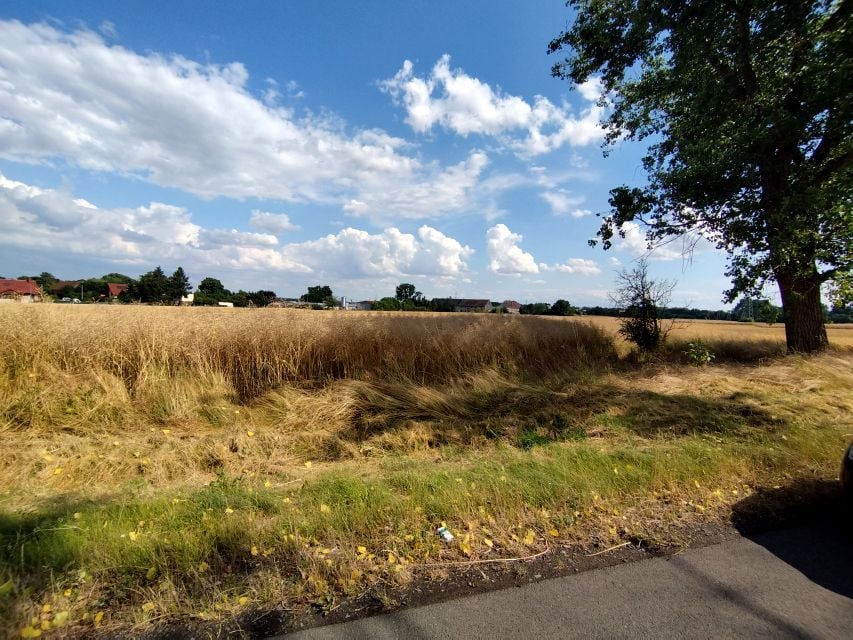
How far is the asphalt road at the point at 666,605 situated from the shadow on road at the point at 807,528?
0.04 ft

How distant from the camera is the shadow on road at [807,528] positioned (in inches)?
102

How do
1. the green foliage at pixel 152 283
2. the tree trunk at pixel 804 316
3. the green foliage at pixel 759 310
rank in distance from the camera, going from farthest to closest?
the green foliage at pixel 152 283, the tree trunk at pixel 804 316, the green foliage at pixel 759 310

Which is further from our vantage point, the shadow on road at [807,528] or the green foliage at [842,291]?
the green foliage at [842,291]

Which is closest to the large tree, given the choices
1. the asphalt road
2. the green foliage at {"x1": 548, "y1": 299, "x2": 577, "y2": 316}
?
the asphalt road

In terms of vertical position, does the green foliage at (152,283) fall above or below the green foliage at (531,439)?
above

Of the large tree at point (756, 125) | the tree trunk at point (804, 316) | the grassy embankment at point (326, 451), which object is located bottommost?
the grassy embankment at point (326, 451)

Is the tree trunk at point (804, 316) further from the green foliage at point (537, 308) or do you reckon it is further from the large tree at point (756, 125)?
the green foliage at point (537, 308)

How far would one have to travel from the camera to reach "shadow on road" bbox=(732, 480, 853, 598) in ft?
8.46

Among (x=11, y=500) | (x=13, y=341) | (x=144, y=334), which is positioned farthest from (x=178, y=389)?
(x=11, y=500)

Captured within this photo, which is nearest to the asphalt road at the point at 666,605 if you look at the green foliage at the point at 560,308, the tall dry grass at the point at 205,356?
the tall dry grass at the point at 205,356

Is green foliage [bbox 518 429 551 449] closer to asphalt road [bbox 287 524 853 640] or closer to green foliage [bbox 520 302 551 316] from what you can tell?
asphalt road [bbox 287 524 853 640]

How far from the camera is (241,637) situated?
201 centimetres

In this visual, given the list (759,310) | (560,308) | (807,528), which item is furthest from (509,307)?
(807,528)

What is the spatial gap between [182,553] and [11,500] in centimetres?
252
